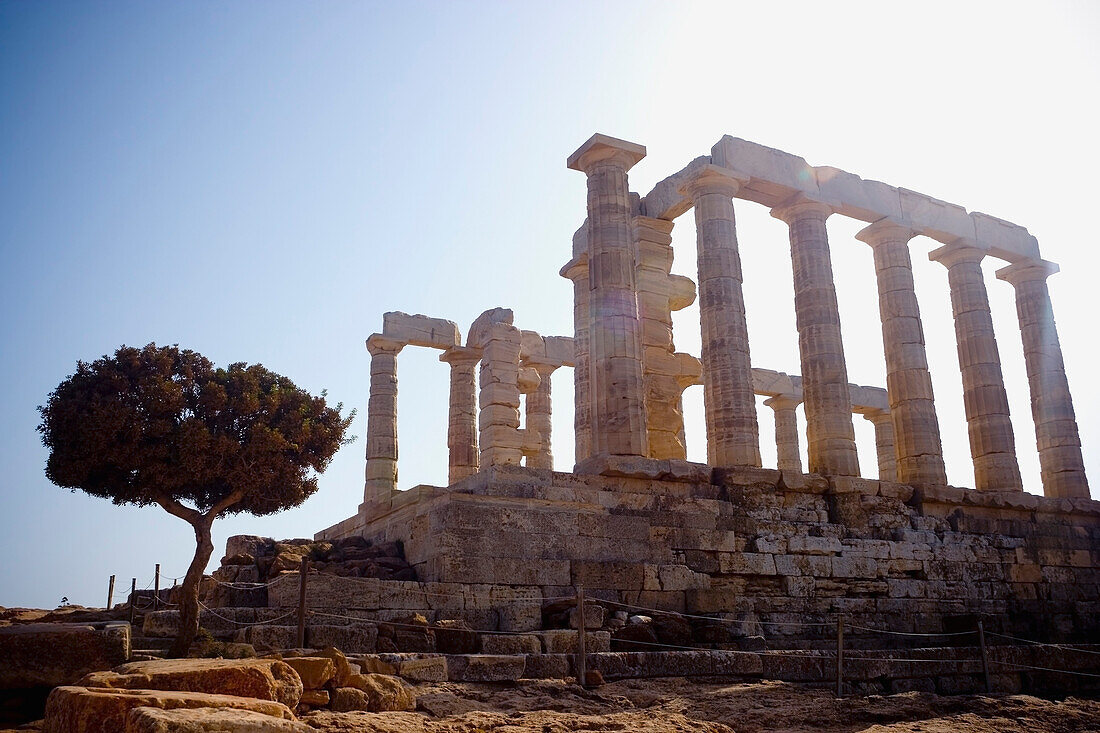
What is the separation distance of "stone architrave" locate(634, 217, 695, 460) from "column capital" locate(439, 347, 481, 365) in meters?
7.48

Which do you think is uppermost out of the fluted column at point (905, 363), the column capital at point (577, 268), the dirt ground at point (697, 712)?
the column capital at point (577, 268)

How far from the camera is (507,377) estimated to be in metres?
26.0

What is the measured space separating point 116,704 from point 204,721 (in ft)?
2.91

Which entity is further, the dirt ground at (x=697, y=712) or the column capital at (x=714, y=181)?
the column capital at (x=714, y=181)

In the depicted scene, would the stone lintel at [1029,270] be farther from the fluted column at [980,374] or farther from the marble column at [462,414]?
the marble column at [462,414]

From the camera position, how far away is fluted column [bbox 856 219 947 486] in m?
20.5

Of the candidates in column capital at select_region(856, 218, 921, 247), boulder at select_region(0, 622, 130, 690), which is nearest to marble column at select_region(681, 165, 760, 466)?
column capital at select_region(856, 218, 921, 247)

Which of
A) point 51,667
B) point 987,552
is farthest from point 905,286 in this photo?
point 51,667

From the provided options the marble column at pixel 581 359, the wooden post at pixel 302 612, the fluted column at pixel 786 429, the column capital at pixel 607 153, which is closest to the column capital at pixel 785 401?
the fluted column at pixel 786 429

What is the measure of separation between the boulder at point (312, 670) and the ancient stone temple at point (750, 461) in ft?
14.2

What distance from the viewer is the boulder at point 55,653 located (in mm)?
8312

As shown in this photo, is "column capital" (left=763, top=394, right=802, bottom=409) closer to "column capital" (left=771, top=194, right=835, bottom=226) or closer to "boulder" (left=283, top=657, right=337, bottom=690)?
"column capital" (left=771, top=194, right=835, bottom=226)

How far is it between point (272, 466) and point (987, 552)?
1470 cm

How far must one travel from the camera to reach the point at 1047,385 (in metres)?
23.9
